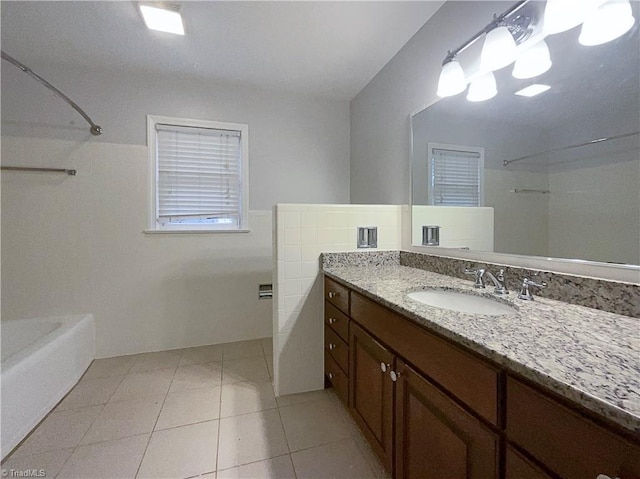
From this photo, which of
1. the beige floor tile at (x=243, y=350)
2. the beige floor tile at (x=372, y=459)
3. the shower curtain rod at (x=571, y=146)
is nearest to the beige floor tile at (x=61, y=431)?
the beige floor tile at (x=243, y=350)

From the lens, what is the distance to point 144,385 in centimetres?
187

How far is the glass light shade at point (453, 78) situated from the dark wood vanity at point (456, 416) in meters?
1.18

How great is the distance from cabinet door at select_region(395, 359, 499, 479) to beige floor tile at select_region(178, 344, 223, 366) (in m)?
1.71

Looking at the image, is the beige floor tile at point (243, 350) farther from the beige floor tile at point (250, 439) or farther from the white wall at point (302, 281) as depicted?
the beige floor tile at point (250, 439)

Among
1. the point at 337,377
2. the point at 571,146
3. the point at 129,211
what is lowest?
the point at 337,377

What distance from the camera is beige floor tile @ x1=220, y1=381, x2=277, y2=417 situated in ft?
5.30

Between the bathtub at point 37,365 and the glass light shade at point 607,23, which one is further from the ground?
the glass light shade at point 607,23

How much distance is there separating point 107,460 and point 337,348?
1.18 m

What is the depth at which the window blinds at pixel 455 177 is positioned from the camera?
142 centimetres

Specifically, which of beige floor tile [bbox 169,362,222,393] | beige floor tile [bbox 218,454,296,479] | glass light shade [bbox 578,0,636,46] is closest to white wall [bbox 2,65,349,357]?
beige floor tile [bbox 169,362,222,393]

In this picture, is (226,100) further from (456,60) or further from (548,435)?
(548,435)

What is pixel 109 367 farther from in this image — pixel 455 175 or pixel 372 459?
pixel 455 175

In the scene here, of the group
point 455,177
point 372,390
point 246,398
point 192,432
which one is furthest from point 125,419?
point 455,177

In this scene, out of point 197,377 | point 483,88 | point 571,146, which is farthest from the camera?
point 197,377
